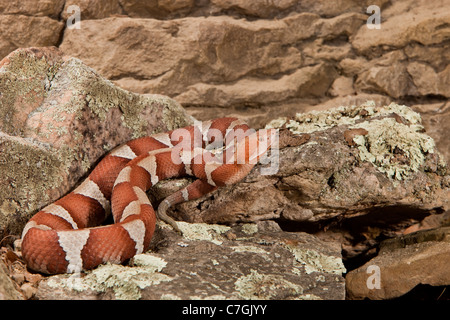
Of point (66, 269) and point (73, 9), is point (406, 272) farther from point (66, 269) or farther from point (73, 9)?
point (73, 9)

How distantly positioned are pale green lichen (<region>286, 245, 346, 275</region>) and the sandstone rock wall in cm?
334

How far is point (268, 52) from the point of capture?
707cm

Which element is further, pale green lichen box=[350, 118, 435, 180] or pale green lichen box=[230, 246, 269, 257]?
pale green lichen box=[350, 118, 435, 180]

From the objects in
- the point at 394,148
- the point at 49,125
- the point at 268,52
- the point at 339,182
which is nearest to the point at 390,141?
the point at 394,148

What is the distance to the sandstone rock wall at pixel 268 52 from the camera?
21.1 feet

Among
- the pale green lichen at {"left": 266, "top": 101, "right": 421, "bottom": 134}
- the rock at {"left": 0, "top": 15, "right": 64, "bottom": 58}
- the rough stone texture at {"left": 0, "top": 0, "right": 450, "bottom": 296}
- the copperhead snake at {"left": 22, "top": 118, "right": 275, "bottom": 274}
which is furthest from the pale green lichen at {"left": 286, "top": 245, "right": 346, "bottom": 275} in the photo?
the rock at {"left": 0, "top": 15, "right": 64, "bottom": 58}

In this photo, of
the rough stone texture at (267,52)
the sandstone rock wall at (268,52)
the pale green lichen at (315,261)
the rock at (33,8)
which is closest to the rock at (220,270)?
the pale green lichen at (315,261)

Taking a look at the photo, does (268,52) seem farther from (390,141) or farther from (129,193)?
(129,193)

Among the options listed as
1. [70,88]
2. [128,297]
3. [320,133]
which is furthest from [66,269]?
[320,133]

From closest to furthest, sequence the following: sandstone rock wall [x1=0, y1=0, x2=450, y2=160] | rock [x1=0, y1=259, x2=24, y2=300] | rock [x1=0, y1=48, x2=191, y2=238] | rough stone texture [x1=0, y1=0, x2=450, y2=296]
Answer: rock [x1=0, y1=259, x2=24, y2=300]
rock [x1=0, y1=48, x2=191, y2=238]
rough stone texture [x1=0, y1=0, x2=450, y2=296]
sandstone rock wall [x1=0, y1=0, x2=450, y2=160]

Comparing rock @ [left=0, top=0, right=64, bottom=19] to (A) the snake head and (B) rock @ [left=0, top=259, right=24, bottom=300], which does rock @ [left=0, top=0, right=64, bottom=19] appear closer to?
(A) the snake head

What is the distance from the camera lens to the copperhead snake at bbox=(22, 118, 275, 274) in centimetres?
360

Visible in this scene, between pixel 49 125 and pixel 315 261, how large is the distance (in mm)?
2891

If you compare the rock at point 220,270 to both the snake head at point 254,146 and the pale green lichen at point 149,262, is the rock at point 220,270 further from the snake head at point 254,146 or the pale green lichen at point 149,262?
the snake head at point 254,146
